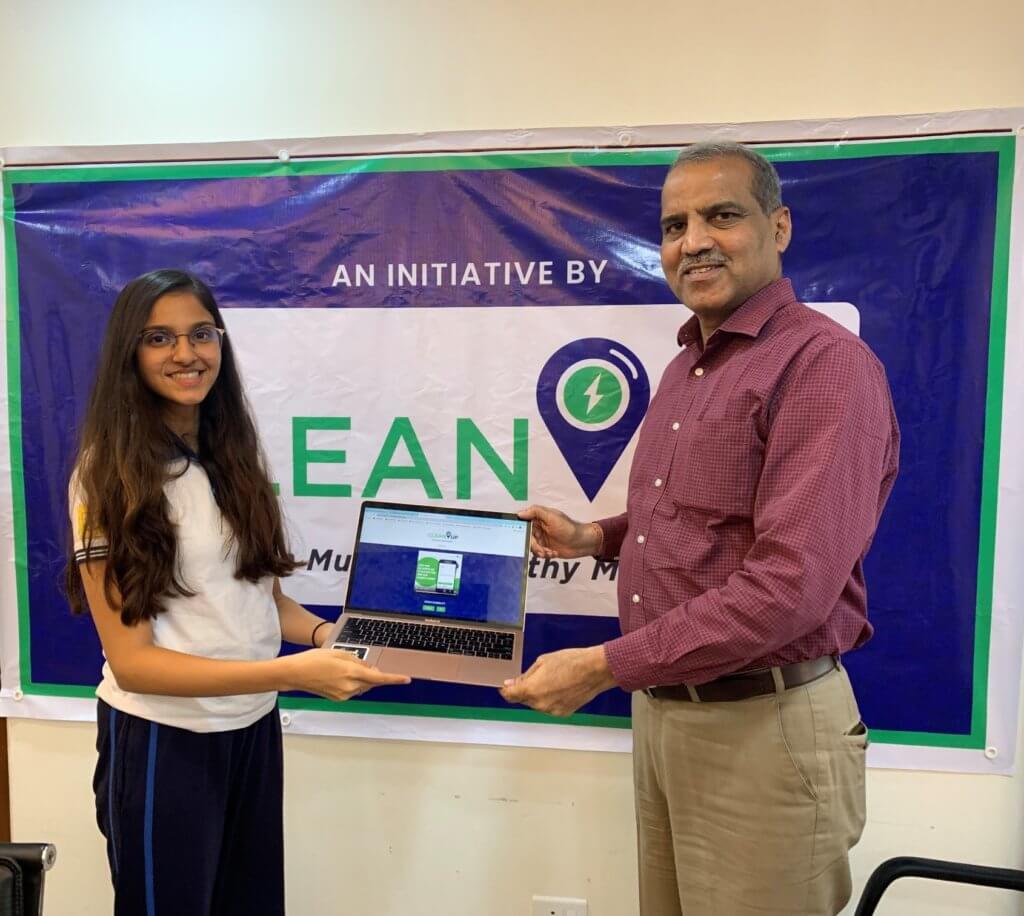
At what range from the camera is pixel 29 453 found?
1.84 metres

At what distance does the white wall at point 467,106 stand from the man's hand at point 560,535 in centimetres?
58

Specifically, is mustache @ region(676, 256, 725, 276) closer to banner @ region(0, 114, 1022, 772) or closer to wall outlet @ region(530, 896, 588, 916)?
banner @ region(0, 114, 1022, 772)

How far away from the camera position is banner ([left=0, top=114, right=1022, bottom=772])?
1.58 meters

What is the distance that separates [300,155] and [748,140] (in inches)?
40.2

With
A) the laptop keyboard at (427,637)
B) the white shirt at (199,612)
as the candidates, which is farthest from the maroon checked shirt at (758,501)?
the white shirt at (199,612)

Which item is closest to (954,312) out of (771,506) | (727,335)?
(727,335)

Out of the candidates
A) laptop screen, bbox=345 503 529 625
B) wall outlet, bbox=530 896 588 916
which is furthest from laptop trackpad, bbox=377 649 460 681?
wall outlet, bbox=530 896 588 916

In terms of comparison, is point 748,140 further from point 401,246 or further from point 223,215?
point 223,215

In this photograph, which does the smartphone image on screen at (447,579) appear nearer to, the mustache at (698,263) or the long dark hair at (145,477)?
the long dark hair at (145,477)

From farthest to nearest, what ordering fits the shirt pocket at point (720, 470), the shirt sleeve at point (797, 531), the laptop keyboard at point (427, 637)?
the laptop keyboard at point (427, 637), the shirt pocket at point (720, 470), the shirt sleeve at point (797, 531)

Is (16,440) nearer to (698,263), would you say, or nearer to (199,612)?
(199,612)

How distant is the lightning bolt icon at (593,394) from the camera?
1.68 meters

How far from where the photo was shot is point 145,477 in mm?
1164

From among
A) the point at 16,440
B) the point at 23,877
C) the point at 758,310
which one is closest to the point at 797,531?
the point at 758,310
